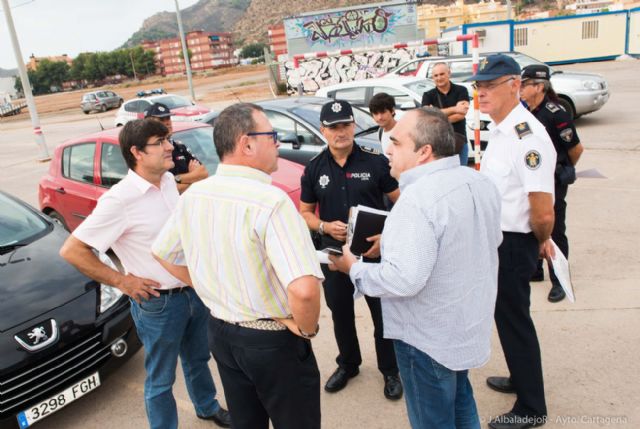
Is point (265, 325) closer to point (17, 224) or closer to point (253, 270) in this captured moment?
point (253, 270)

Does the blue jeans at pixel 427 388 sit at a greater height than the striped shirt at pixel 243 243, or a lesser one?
lesser

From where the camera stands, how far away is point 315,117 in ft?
22.9

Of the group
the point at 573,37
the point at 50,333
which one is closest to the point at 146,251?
the point at 50,333

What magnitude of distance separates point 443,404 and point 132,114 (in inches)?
760

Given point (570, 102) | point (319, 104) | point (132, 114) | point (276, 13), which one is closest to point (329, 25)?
point (132, 114)

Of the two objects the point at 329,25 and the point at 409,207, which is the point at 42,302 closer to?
the point at 409,207

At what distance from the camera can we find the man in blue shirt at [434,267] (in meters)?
1.79

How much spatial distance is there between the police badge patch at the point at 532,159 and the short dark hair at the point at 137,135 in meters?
1.90

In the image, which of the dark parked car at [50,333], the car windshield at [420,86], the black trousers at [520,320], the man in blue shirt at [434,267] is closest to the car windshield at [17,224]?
the dark parked car at [50,333]

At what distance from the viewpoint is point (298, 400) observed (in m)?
1.90

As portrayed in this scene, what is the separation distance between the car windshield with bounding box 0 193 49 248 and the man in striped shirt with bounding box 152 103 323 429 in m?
2.60

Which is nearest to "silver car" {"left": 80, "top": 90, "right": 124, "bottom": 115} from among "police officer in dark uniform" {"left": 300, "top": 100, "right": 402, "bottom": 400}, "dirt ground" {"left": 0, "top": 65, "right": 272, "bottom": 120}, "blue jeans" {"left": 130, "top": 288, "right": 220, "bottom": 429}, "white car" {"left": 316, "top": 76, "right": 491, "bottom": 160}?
"dirt ground" {"left": 0, "top": 65, "right": 272, "bottom": 120}

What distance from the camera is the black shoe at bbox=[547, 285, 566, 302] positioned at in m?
4.14

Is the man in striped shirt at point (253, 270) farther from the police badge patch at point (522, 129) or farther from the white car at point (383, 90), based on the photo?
the white car at point (383, 90)
